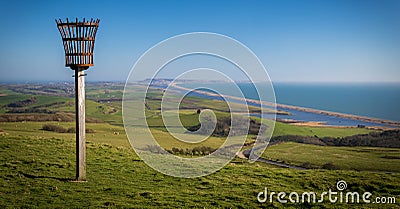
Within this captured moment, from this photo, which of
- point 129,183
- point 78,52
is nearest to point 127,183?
point 129,183

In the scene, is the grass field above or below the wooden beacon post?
below

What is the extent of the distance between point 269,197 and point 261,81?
160 inches

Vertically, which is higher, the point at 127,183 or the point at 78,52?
the point at 78,52

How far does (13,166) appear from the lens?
13.4 metres

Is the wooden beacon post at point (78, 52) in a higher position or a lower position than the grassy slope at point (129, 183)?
higher

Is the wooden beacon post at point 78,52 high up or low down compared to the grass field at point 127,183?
up

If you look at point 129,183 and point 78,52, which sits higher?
point 78,52

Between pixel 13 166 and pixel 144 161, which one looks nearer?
pixel 13 166

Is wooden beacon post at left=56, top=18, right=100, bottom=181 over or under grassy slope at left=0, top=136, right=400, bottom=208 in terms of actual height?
over

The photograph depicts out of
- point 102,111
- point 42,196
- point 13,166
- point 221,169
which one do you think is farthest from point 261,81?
point 102,111

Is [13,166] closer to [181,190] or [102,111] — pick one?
[181,190]

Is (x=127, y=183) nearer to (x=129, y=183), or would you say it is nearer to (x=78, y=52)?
(x=129, y=183)

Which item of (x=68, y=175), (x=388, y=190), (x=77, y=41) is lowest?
(x=388, y=190)

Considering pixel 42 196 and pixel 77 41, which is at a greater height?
pixel 77 41
